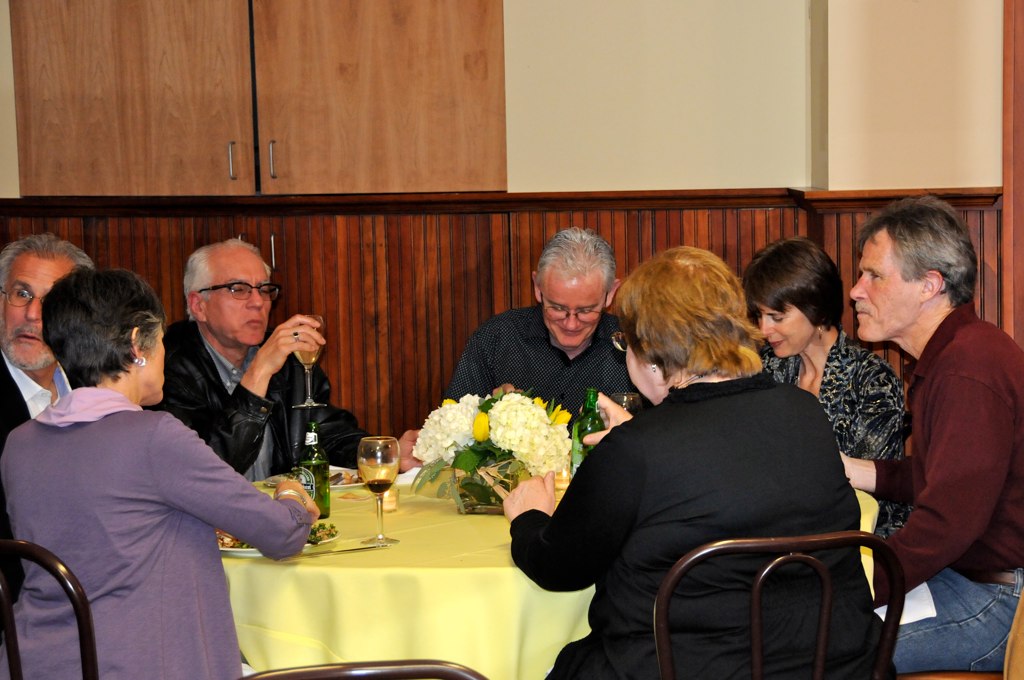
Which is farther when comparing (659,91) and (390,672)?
(659,91)

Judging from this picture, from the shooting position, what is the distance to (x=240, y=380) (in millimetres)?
3434

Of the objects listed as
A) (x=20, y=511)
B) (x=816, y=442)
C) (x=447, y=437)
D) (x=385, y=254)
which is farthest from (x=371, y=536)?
(x=385, y=254)

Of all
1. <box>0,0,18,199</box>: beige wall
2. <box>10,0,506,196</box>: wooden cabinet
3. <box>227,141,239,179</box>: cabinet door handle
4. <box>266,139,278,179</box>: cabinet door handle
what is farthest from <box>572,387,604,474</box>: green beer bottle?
<box>0,0,18,199</box>: beige wall

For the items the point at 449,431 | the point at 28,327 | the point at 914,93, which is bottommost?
the point at 449,431

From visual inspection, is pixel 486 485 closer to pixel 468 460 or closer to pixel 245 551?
pixel 468 460

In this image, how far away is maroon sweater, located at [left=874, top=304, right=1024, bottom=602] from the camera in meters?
2.32

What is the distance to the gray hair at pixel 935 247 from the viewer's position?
2.64 m

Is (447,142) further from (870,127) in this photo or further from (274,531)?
(274,531)

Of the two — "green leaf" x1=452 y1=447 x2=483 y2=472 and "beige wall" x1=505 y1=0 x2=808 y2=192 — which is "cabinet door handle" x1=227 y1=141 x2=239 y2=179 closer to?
"beige wall" x1=505 y1=0 x2=808 y2=192

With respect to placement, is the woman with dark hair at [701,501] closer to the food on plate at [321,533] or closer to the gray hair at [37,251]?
the food on plate at [321,533]

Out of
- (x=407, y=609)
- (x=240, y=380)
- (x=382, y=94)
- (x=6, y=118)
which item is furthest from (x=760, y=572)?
(x=6, y=118)

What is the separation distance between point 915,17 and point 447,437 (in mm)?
2312

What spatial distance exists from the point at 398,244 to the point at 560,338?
3.68 feet

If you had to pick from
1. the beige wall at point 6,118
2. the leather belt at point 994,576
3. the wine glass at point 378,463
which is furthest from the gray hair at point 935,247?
the beige wall at point 6,118
